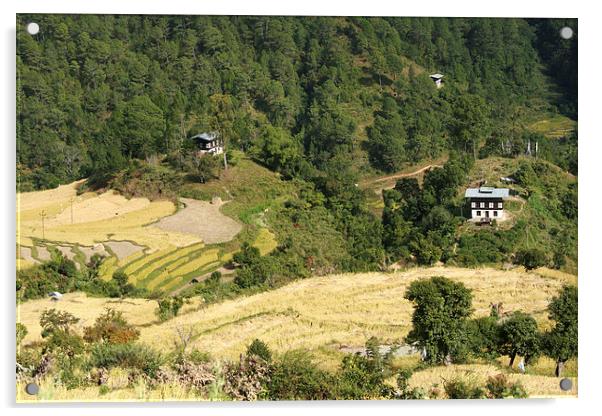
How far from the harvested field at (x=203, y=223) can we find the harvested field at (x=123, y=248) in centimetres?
75

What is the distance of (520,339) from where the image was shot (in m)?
15.2

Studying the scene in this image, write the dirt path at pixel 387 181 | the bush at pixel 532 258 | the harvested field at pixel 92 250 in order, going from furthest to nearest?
the dirt path at pixel 387 181 < the bush at pixel 532 258 < the harvested field at pixel 92 250

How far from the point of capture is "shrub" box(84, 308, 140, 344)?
586 inches

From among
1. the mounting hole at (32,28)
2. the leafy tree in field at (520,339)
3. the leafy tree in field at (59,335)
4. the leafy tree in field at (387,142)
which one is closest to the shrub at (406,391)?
the leafy tree in field at (520,339)

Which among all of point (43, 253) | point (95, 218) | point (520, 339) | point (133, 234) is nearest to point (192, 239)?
point (133, 234)

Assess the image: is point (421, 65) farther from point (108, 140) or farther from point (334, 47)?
point (108, 140)

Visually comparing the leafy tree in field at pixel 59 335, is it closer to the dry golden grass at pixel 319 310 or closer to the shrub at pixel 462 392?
the dry golden grass at pixel 319 310

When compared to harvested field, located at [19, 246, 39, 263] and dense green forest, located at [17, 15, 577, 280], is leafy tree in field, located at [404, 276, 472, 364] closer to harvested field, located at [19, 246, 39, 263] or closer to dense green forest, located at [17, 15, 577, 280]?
dense green forest, located at [17, 15, 577, 280]

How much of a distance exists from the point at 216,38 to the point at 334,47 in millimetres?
2858

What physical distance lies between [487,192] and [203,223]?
5371 millimetres

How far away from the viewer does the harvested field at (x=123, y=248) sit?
647 inches

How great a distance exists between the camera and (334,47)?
21797 mm

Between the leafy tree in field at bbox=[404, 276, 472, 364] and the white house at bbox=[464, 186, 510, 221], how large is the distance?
2875 mm

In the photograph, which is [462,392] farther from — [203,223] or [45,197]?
[45,197]
